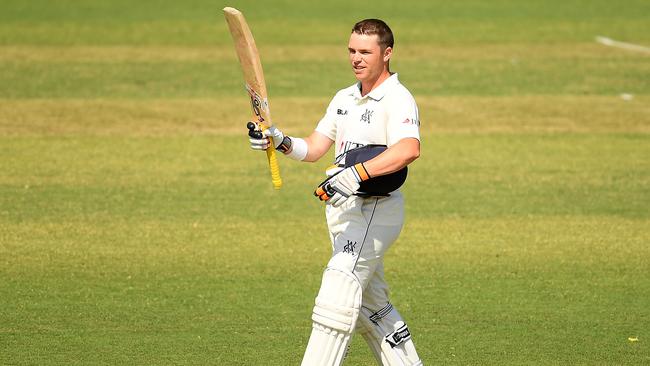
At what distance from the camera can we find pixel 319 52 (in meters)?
21.2

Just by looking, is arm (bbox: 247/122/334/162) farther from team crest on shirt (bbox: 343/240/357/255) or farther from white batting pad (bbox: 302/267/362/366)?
white batting pad (bbox: 302/267/362/366)

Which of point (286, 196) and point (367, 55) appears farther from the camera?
point (286, 196)

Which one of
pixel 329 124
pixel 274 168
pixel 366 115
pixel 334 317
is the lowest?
pixel 334 317

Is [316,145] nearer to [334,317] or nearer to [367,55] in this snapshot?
[367,55]

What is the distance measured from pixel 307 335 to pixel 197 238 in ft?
9.41

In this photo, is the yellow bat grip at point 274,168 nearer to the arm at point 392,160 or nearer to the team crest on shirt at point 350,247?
the team crest on shirt at point 350,247

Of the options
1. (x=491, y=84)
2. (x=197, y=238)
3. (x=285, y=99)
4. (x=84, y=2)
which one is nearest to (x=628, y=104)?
(x=491, y=84)

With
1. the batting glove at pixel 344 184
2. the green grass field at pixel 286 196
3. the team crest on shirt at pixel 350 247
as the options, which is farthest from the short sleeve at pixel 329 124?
the green grass field at pixel 286 196

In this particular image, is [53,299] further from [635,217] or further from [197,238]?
[635,217]

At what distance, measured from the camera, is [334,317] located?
6.69m

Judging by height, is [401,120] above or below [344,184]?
above

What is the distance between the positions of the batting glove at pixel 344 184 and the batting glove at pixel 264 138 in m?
0.60

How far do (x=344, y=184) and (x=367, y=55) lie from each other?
84cm

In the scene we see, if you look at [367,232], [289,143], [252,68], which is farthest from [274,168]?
[367,232]
